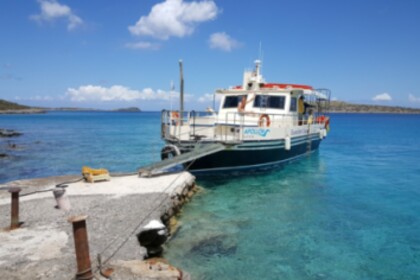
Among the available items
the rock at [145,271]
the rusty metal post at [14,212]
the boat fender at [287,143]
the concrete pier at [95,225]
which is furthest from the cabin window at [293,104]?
the rusty metal post at [14,212]

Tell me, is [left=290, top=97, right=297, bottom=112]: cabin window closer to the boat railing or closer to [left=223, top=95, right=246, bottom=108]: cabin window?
the boat railing

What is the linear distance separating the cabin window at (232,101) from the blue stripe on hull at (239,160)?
3.57 meters

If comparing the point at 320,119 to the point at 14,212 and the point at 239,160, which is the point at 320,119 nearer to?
the point at 239,160

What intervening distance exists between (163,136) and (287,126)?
595cm

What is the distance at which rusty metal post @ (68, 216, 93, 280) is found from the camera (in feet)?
15.9

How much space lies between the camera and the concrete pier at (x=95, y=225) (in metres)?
5.49

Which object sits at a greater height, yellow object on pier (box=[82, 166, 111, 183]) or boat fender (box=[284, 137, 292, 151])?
boat fender (box=[284, 137, 292, 151])

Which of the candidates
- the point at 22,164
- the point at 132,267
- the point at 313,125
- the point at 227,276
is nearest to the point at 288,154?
the point at 313,125

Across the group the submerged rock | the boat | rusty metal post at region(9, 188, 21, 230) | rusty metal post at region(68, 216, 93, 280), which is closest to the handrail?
the boat

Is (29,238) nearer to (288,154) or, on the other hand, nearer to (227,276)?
(227,276)

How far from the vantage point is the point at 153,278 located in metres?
5.30

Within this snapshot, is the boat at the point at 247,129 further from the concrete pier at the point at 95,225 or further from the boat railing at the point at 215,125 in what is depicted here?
the concrete pier at the point at 95,225

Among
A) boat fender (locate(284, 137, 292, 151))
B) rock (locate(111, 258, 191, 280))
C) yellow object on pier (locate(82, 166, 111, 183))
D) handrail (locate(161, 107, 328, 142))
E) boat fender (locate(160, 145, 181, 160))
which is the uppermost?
handrail (locate(161, 107, 328, 142))

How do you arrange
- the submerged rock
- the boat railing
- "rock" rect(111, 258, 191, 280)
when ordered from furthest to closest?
1. the boat railing
2. the submerged rock
3. "rock" rect(111, 258, 191, 280)
